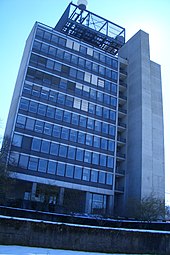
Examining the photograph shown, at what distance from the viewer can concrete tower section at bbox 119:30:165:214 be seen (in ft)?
162

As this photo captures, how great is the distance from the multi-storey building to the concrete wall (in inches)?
1087

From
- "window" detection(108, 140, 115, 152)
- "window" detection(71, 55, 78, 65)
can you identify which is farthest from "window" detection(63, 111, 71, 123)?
"window" detection(71, 55, 78, 65)

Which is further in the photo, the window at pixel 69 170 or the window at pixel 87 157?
the window at pixel 87 157

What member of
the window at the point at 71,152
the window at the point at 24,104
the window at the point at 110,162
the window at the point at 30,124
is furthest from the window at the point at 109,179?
the window at the point at 24,104

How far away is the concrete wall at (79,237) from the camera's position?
1306 centimetres

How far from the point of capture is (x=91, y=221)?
21.2 m

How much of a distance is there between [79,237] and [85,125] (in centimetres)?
3772

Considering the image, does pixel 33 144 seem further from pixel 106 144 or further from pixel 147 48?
pixel 147 48

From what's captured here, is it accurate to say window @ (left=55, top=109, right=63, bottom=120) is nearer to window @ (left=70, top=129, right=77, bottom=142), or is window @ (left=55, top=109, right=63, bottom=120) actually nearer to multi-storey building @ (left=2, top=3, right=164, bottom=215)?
multi-storey building @ (left=2, top=3, right=164, bottom=215)

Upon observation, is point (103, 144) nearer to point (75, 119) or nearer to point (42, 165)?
point (75, 119)

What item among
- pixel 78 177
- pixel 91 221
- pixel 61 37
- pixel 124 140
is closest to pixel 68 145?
pixel 78 177

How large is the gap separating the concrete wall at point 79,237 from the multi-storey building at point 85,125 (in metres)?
27.6

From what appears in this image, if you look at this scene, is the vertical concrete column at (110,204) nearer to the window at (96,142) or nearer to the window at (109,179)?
the window at (109,179)

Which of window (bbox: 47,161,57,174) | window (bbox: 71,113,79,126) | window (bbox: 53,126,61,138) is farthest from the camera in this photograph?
window (bbox: 71,113,79,126)
